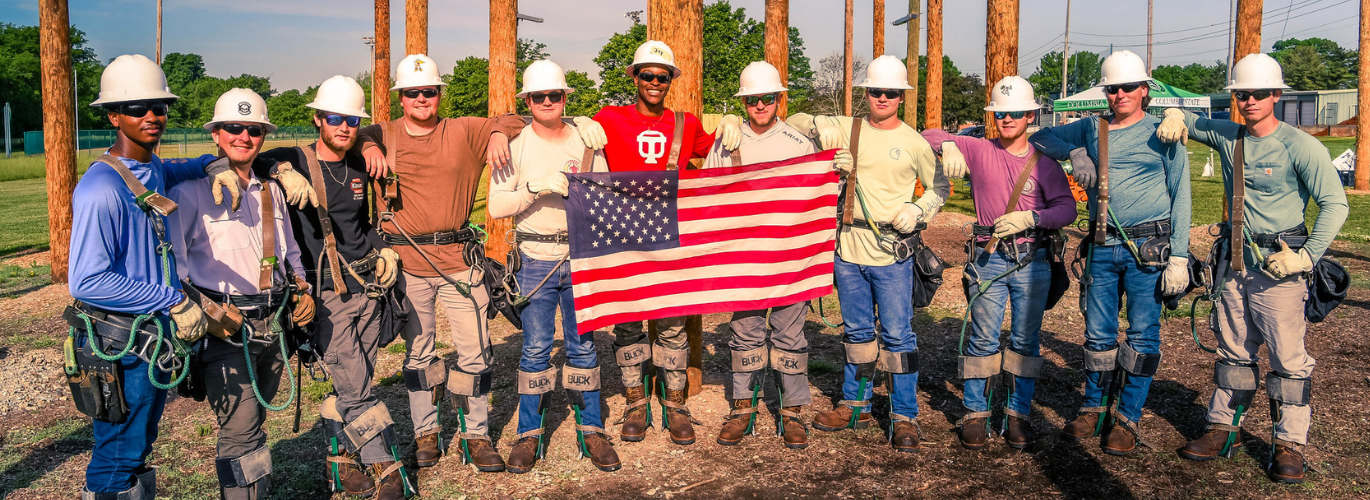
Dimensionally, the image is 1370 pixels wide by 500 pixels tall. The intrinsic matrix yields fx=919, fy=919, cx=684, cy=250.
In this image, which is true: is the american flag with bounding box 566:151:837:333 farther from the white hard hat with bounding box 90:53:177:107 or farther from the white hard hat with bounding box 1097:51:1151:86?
the white hard hat with bounding box 90:53:177:107

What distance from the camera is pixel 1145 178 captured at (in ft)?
20.3

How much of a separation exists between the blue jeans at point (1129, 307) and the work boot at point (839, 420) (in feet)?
5.45

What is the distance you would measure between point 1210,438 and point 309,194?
5.97m

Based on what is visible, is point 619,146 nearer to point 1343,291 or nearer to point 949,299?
point 1343,291

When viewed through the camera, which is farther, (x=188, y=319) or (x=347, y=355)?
(x=347, y=355)

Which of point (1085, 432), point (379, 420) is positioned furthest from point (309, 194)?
point (1085, 432)

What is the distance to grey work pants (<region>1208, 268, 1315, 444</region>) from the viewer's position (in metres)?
5.91

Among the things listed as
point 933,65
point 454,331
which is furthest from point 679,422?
point 933,65

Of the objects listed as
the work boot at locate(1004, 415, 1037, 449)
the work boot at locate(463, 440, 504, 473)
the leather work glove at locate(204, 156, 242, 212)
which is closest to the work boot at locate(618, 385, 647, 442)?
the work boot at locate(463, 440, 504, 473)

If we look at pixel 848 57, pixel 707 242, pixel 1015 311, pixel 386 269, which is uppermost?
pixel 848 57

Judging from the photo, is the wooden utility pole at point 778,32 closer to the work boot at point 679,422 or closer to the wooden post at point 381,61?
the work boot at point 679,422

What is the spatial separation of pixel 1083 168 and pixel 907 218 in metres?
1.22

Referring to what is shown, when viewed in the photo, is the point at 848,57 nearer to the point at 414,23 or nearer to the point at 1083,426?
the point at 414,23

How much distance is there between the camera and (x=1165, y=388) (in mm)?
7793
